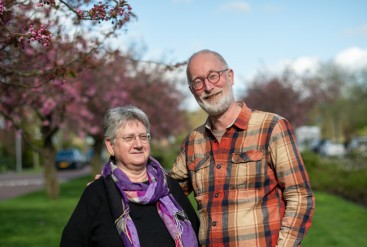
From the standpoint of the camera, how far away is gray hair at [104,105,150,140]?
3.31 metres

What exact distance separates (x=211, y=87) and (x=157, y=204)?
Result: 2.60 feet

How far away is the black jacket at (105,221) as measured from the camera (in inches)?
122

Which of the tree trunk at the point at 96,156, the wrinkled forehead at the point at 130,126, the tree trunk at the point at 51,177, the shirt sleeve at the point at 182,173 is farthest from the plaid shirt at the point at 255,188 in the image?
the tree trunk at the point at 96,156

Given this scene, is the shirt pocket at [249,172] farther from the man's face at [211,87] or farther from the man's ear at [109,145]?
the man's ear at [109,145]

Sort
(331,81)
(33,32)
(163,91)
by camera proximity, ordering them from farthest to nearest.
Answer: (331,81), (163,91), (33,32)

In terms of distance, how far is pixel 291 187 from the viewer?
306 centimetres

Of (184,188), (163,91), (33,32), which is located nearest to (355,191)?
(163,91)

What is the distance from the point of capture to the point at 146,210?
3273 mm

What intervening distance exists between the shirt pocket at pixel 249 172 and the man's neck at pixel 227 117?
231mm

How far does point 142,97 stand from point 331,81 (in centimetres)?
3484

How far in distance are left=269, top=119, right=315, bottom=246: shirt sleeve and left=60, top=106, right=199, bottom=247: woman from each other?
0.62 meters

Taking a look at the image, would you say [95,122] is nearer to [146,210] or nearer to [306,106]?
[306,106]

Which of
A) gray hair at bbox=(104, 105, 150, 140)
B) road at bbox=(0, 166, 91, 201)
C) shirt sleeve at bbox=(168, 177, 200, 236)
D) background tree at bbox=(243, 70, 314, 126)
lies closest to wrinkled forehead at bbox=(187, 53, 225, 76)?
gray hair at bbox=(104, 105, 150, 140)

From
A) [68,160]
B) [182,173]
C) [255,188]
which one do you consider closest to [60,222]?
[182,173]
